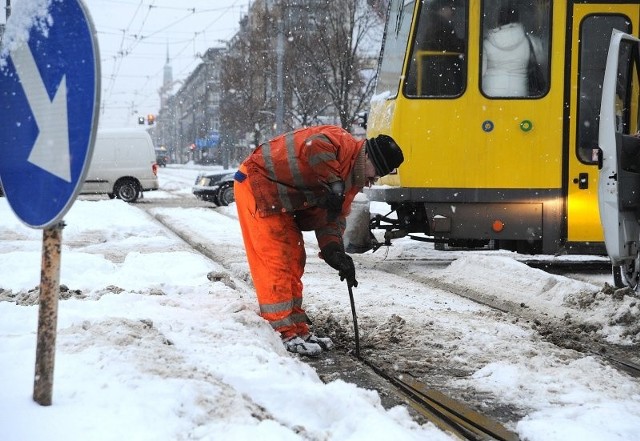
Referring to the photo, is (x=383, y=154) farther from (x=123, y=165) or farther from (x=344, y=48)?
(x=123, y=165)

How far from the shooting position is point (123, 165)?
950 inches

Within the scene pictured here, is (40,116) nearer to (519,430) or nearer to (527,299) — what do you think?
(519,430)

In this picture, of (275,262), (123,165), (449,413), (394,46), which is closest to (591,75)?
(394,46)

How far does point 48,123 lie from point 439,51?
6681 mm

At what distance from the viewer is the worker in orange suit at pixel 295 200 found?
499 cm

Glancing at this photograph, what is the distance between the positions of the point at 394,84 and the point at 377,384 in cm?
536

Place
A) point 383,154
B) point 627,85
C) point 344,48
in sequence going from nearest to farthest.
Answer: point 383,154 < point 627,85 < point 344,48

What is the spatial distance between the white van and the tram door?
17.3m

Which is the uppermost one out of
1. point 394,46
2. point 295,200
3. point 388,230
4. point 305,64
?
point 305,64

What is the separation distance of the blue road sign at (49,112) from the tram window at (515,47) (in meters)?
6.60

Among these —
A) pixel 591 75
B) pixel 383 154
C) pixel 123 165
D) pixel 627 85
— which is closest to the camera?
pixel 383 154

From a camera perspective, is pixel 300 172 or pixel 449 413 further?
pixel 300 172

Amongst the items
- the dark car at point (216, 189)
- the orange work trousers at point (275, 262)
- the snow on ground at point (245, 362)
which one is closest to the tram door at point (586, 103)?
the snow on ground at point (245, 362)

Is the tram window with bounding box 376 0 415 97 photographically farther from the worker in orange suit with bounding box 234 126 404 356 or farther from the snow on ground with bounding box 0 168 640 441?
the worker in orange suit with bounding box 234 126 404 356
